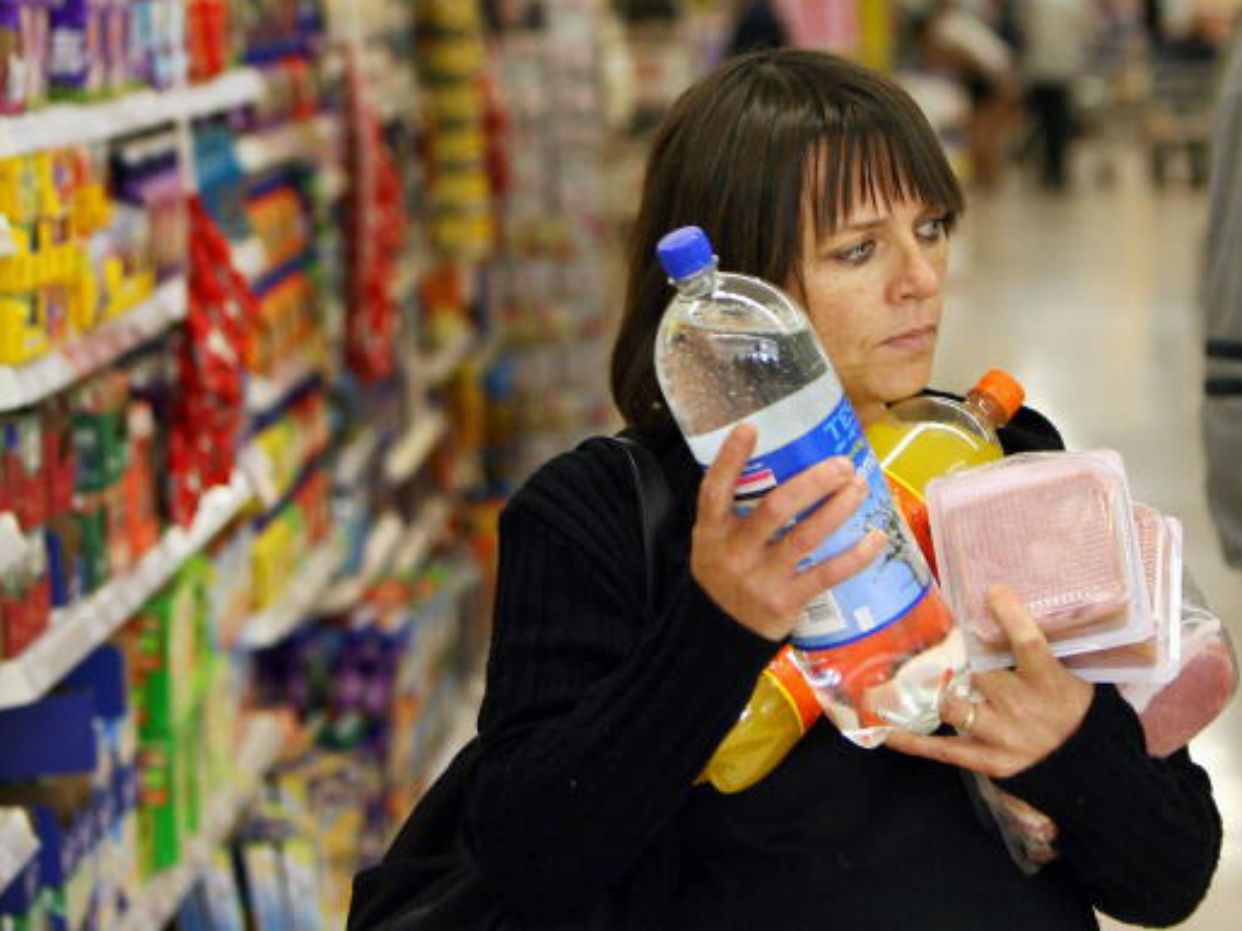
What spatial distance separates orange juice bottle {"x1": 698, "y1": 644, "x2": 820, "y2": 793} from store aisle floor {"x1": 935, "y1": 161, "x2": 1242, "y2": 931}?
7.76 feet

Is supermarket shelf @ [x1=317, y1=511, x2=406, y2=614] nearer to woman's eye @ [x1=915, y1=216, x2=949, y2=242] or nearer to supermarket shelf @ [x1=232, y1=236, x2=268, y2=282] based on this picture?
supermarket shelf @ [x1=232, y1=236, x2=268, y2=282]

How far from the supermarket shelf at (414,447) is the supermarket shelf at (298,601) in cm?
70

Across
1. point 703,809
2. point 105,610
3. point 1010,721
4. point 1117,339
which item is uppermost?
point 1010,721

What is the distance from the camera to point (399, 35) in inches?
255

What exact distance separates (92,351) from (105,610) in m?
0.38

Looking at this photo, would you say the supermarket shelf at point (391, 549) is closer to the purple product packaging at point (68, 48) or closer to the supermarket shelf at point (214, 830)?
the supermarket shelf at point (214, 830)

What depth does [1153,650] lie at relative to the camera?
1.85 m

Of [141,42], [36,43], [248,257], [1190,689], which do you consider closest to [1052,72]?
[248,257]

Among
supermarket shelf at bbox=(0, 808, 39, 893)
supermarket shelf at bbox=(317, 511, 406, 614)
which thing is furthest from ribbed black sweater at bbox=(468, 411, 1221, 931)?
supermarket shelf at bbox=(317, 511, 406, 614)

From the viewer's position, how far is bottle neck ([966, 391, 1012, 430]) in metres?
2.16

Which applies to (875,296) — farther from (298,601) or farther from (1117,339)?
(1117,339)

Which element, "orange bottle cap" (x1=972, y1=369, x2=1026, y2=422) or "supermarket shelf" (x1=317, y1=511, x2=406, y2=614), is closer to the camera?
"orange bottle cap" (x1=972, y1=369, x2=1026, y2=422)

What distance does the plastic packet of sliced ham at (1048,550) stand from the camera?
1.82 meters

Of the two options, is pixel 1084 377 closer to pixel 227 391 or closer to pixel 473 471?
pixel 473 471
